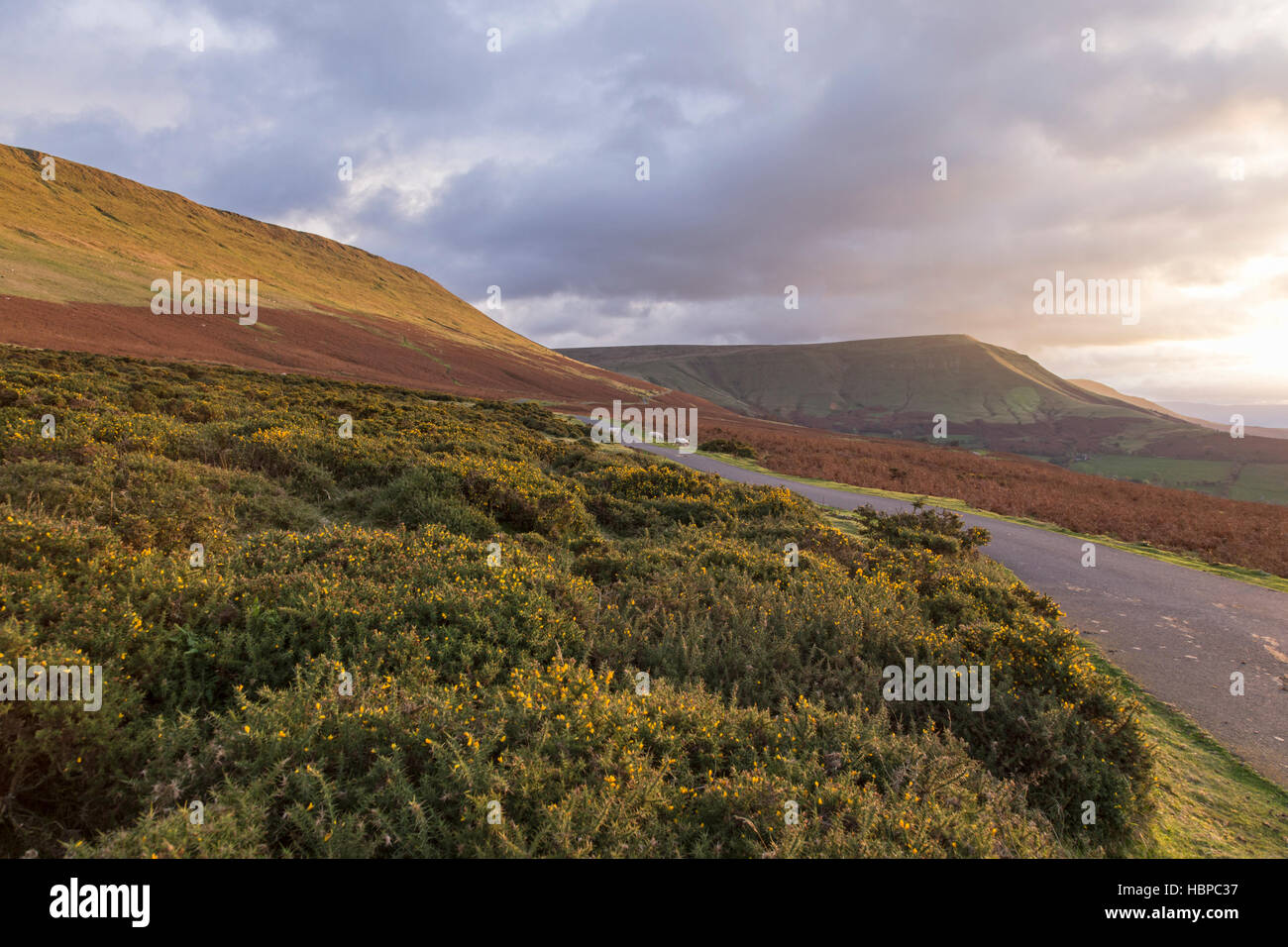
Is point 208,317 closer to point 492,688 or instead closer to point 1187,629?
point 492,688

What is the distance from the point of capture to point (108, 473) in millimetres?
7789

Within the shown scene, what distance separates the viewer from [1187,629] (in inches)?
306

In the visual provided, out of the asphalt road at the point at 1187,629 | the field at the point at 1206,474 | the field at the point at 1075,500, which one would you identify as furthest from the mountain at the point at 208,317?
the field at the point at 1206,474

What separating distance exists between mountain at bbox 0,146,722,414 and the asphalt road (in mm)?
48189

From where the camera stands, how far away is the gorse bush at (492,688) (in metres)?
3.27

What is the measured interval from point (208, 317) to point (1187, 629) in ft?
238

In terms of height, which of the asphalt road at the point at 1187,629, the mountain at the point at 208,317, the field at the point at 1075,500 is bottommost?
the asphalt road at the point at 1187,629

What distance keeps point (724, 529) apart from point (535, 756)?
7.20 metres

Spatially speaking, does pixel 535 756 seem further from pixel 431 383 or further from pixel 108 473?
pixel 431 383

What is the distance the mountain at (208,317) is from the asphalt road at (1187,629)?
158ft

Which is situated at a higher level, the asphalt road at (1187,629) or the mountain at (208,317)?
the mountain at (208,317)

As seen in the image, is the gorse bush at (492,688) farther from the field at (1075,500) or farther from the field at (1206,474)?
the field at (1206,474)

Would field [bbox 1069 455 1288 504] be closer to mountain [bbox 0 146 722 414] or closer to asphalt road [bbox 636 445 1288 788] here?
asphalt road [bbox 636 445 1288 788]

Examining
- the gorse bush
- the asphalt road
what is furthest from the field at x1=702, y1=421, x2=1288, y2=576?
the gorse bush
